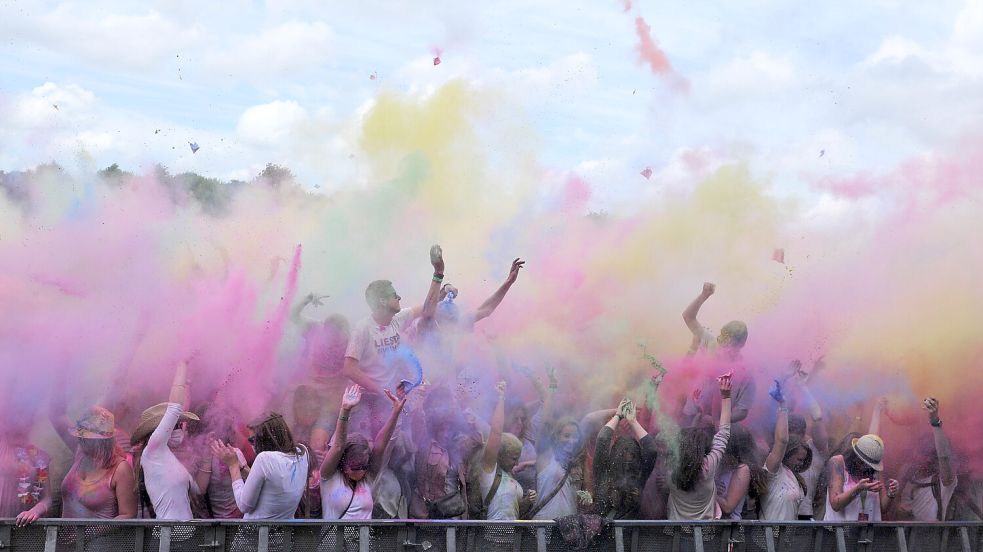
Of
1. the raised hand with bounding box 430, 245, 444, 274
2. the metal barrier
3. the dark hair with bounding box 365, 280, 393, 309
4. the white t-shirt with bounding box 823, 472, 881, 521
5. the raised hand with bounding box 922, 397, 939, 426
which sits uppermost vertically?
the raised hand with bounding box 430, 245, 444, 274

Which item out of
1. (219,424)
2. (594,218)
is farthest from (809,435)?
(219,424)

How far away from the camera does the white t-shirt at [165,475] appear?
8.99m

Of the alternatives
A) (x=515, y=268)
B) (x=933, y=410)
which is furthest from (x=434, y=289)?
(x=933, y=410)

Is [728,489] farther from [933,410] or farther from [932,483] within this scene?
[932,483]

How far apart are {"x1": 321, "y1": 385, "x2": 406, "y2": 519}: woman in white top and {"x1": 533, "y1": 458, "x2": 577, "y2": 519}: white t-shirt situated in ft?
5.20

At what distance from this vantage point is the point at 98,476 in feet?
29.7

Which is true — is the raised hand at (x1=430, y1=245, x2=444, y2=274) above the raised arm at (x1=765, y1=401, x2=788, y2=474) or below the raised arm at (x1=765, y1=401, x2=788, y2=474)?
above

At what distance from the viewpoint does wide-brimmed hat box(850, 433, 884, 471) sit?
36.1 feet

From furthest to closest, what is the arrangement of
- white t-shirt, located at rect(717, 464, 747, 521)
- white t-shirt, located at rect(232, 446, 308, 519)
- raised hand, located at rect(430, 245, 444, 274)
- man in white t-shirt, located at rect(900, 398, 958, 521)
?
man in white t-shirt, located at rect(900, 398, 958, 521)
white t-shirt, located at rect(717, 464, 747, 521)
raised hand, located at rect(430, 245, 444, 274)
white t-shirt, located at rect(232, 446, 308, 519)

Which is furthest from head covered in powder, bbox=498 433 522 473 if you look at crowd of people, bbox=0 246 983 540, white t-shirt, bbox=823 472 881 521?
white t-shirt, bbox=823 472 881 521

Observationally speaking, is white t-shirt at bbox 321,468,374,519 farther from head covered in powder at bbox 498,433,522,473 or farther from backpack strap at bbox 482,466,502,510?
head covered in powder at bbox 498,433,522,473

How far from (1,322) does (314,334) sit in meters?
2.44

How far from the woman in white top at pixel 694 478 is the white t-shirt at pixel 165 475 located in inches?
143

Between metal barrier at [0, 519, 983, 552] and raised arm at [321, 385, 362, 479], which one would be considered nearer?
metal barrier at [0, 519, 983, 552]
